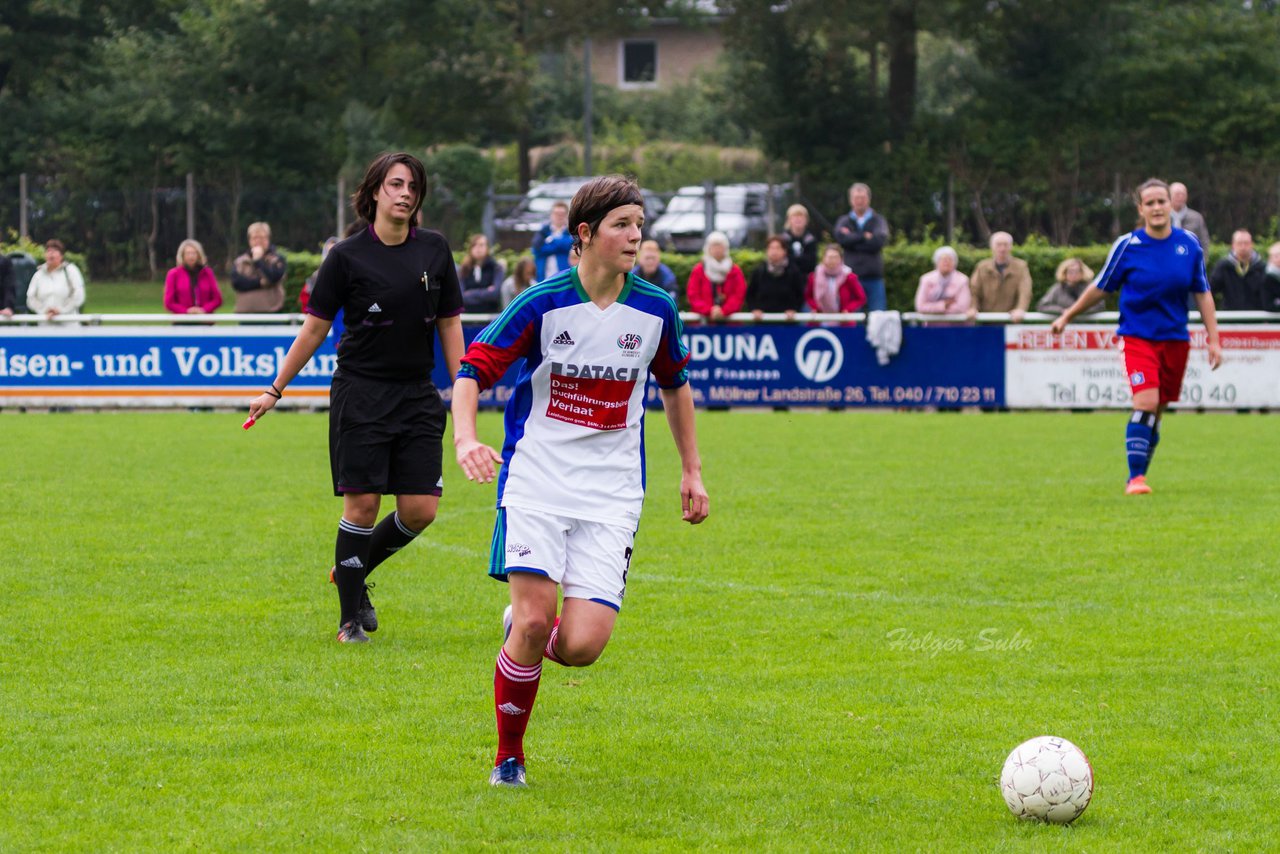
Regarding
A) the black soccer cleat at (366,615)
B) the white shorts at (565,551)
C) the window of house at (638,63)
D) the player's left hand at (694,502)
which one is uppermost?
the window of house at (638,63)

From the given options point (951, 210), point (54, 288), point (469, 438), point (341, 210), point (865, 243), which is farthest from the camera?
point (951, 210)

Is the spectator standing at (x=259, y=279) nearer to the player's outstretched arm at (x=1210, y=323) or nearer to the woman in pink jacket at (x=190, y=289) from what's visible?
the woman in pink jacket at (x=190, y=289)

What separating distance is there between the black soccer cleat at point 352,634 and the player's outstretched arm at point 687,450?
229 centimetres

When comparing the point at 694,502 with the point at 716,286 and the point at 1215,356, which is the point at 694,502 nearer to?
the point at 1215,356

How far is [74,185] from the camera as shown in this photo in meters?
34.3

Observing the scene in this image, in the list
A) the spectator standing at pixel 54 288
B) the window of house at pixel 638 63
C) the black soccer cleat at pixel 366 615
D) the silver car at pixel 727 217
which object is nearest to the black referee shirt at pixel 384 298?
the black soccer cleat at pixel 366 615

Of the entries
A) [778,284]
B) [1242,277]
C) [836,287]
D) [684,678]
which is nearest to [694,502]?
[684,678]

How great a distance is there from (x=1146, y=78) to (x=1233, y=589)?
3357 cm

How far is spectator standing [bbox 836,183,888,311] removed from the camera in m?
18.9

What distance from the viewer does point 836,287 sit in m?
18.6

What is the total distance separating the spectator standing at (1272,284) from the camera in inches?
720

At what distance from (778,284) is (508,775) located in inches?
556

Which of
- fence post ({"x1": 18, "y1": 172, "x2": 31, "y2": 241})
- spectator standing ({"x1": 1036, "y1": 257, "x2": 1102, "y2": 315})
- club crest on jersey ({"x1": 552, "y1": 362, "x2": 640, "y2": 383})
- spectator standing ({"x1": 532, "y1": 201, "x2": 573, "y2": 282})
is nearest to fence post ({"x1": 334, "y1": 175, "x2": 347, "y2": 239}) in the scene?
fence post ({"x1": 18, "y1": 172, "x2": 31, "y2": 241})

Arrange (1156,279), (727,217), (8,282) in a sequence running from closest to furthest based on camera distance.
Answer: (1156,279) → (8,282) → (727,217)
